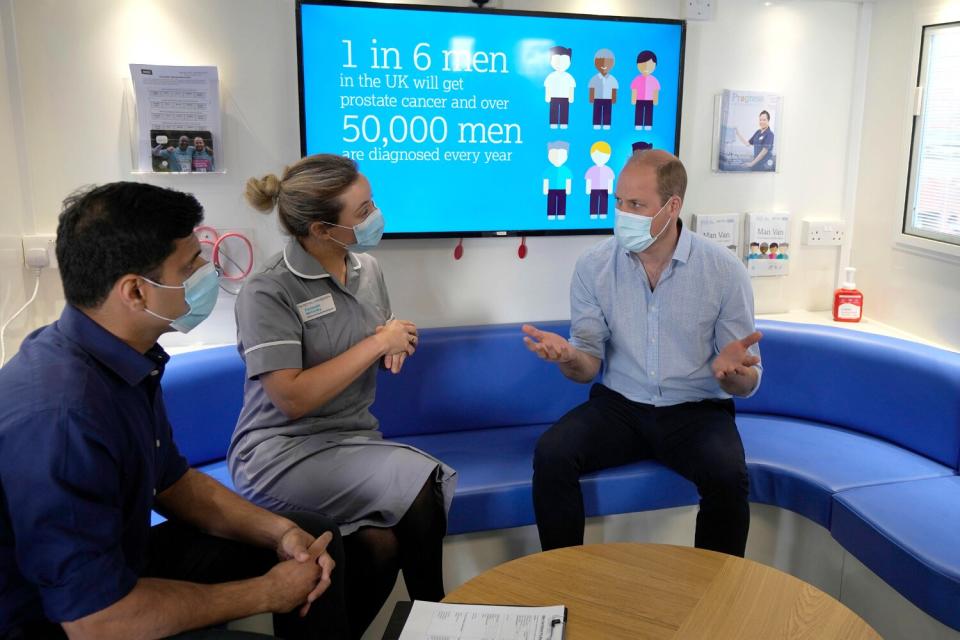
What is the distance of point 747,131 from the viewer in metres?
3.36

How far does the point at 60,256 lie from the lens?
148cm

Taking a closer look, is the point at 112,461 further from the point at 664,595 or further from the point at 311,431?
the point at 664,595

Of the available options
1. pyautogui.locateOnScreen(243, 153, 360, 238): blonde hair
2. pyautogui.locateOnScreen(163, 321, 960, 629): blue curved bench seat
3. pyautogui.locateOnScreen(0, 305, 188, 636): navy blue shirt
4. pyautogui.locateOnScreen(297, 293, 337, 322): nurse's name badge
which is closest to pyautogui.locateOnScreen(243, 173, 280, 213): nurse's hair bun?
pyautogui.locateOnScreen(243, 153, 360, 238): blonde hair

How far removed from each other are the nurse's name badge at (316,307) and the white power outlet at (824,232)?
7.32 ft

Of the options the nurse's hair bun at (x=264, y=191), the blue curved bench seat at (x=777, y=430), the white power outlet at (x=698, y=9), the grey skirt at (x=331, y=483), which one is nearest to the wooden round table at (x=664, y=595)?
the grey skirt at (x=331, y=483)

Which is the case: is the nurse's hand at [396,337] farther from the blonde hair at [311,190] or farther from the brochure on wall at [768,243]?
the brochure on wall at [768,243]

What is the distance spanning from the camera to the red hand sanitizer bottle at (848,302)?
11.3 ft

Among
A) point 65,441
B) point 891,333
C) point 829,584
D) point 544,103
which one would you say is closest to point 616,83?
point 544,103

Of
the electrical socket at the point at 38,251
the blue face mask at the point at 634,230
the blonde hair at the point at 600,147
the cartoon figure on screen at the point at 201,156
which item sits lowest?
the electrical socket at the point at 38,251

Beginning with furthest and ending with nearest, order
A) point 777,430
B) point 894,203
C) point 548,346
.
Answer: point 894,203
point 777,430
point 548,346

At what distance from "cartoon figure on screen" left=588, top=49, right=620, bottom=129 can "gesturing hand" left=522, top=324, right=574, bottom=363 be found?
1059mm

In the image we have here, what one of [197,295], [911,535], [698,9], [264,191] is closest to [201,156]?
[264,191]

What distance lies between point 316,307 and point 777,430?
1761mm

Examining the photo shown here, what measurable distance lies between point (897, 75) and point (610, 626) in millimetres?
2726
